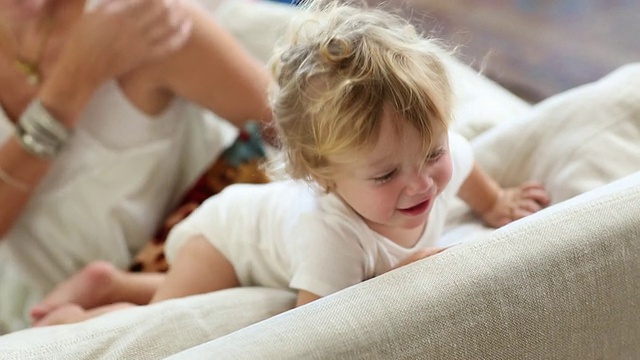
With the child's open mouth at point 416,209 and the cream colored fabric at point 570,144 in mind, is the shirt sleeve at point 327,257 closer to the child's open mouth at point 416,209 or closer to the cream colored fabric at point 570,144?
the child's open mouth at point 416,209

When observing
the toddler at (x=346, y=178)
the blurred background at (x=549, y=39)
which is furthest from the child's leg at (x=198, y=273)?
the blurred background at (x=549, y=39)

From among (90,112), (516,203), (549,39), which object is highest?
(90,112)

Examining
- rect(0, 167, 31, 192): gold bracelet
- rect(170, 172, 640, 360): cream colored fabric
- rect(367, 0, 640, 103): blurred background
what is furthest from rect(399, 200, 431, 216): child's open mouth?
rect(367, 0, 640, 103): blurred background

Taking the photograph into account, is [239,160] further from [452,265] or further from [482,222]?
[452,265]

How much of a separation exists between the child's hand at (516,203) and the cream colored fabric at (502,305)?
0.77ft

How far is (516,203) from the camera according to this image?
40.5 inches

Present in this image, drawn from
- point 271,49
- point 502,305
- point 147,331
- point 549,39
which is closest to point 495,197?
point 502,305

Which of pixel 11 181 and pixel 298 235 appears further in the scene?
pixel 11 181

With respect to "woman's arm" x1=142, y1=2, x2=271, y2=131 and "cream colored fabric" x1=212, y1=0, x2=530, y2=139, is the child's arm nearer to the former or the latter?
"cream colored fabric" x1=212, y1=0, x2=530, y2=139

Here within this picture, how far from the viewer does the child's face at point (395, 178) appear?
0.78 meters

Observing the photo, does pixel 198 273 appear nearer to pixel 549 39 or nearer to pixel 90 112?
pixel 90 112

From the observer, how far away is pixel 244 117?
1.22 m

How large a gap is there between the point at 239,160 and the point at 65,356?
0.51m

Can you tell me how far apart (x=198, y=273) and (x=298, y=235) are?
0.20m
